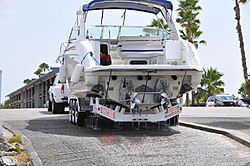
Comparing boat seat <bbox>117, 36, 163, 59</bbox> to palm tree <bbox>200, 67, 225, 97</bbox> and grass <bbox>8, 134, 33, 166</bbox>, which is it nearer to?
grass <bbox>8, 134, 33, 166</bbox>

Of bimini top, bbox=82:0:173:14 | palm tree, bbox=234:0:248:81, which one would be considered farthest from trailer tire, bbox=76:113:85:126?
palm tree, bbox=234:0:248:81

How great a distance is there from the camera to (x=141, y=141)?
365 inches

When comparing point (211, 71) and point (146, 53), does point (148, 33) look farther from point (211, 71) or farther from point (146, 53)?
point (211, 71)

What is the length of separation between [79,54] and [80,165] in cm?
492

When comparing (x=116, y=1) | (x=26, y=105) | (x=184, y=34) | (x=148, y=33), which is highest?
(x=184, y=34)

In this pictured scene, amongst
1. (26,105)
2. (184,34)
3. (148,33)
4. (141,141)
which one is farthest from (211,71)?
(141,141)

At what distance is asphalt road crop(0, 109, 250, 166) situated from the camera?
724 centimetres

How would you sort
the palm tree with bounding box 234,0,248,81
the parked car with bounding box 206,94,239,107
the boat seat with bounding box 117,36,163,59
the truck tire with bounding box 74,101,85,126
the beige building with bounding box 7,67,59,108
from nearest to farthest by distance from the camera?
the truck tire with bounding box 74,101,85,126 → the boat seat with bounding box 117,36,163,59 → the parked car with bounding box 206,94,239,107 → the palm tree with bounding box 234,0,248,81 → the beige building with bounding box 7,67,59,108

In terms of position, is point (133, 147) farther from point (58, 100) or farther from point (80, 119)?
point (58, 100)

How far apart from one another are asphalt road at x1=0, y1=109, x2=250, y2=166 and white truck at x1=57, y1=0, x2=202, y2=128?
63 centimetres

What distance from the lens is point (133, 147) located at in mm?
8531

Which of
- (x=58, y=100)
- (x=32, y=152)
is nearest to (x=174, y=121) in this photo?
(x=32, y=152)

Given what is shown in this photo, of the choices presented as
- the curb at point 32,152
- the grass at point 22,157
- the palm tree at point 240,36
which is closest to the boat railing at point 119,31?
the curb at point 32,152

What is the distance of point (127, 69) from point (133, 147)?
8.09 ft
